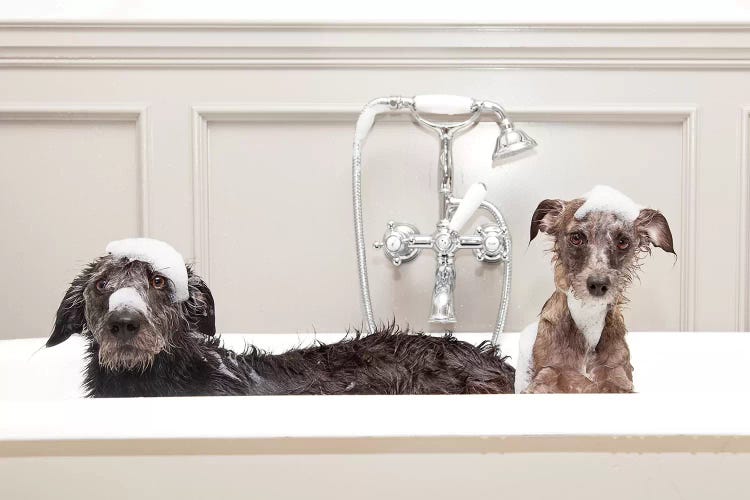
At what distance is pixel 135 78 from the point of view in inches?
71.2

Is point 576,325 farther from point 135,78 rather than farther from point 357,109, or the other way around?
point 135,78

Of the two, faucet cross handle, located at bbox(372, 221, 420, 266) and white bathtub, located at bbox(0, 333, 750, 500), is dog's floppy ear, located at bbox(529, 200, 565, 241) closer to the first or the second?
white bathtub, located at bbox(0, 333, 750, 500)

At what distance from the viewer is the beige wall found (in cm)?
179

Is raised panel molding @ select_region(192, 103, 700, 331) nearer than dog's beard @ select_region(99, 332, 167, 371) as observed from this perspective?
No

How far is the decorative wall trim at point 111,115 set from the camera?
1.80 m

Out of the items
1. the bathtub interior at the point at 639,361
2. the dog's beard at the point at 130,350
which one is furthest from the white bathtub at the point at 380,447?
the bathtub interior at the point at 639,361

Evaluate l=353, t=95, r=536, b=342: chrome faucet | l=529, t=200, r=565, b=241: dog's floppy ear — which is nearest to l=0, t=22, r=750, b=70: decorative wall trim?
l=353, t=95, r=536, b=342: chrome faucet

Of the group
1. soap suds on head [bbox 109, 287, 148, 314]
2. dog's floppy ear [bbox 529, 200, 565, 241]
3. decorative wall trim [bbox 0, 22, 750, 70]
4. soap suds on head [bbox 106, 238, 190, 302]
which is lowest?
soap suds on head [bbox 109, 287, 148, 314]

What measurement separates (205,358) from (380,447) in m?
0.37

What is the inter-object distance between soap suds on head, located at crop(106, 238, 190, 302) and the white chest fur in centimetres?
56

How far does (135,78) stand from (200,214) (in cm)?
40

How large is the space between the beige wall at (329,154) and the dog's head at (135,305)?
33.3 inches

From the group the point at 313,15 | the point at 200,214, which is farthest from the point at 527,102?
the point at 200,214

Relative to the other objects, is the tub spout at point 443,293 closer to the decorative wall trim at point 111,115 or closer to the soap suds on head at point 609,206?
the soap suds on head at point 609,206
